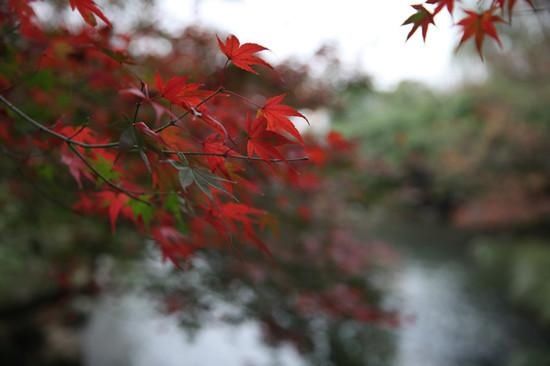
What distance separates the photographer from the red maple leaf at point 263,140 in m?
0.71

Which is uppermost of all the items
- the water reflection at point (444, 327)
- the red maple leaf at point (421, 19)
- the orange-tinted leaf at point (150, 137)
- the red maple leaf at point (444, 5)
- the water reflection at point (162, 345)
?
the water reflection at point (444, 327)

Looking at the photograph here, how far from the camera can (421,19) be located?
83cm

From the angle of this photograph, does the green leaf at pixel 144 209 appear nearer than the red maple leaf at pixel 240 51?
No

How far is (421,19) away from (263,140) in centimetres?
38

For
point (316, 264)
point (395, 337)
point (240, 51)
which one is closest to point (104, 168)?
point (240, 51)

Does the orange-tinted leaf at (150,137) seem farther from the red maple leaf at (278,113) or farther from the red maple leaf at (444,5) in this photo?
the red maple leaf at (444,5)

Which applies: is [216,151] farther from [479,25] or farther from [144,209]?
[479,25]

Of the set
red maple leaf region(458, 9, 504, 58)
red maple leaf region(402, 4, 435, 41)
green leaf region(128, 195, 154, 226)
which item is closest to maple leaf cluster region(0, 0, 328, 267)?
green leaf region(128, 195, 154, 226)

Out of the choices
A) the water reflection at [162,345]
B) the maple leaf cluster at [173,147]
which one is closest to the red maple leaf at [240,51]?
the maple leaf cluster at [173,147]

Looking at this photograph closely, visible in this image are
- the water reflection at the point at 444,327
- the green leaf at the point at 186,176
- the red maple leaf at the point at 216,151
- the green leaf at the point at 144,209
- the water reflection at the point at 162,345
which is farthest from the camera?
the water reflection at the point at 444,327

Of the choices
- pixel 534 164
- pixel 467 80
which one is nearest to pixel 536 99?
pixel 534 164

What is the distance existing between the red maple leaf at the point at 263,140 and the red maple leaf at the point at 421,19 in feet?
1.05

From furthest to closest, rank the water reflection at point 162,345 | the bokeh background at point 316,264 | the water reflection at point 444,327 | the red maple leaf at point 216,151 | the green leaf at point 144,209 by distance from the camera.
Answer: the water reflection at point 444,327 < the water reflection at point 162,345 < the bokeh background at point 316,264 < the green leaf at point 144,209 < the red maple leaf at point 216,151

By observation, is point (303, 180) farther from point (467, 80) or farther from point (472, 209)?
point (467, 80)
